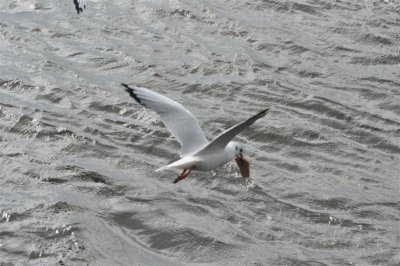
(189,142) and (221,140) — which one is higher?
(221,140)

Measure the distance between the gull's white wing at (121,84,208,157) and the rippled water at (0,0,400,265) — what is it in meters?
1.05

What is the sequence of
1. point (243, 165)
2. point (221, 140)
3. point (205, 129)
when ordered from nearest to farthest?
point (221, 140)
point (243, 165)
point (205, 129)

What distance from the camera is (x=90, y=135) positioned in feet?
44.3

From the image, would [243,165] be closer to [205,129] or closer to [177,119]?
[177,119]

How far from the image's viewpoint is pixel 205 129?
46.1ft

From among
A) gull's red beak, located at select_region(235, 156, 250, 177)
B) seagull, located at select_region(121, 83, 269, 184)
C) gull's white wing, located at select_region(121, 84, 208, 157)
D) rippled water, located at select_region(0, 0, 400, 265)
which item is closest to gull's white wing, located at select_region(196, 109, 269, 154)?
seagull, located at select_region(121, 83, 269, 184)

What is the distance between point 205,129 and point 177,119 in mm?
2947

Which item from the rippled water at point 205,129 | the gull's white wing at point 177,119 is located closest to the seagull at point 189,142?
the gull's white wing at point 177,119

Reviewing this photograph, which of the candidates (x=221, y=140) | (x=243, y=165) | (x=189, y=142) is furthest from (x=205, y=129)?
(x=221, y=140)

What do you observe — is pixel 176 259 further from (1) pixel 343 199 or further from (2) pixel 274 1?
(2) pixel 274 1

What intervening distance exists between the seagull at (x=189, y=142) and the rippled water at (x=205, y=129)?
932 mm

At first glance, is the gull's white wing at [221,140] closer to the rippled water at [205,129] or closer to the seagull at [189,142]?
the seagull at [189,142]

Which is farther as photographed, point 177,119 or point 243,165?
point 243,165

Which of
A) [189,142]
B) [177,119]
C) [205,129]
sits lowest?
[205,129]
